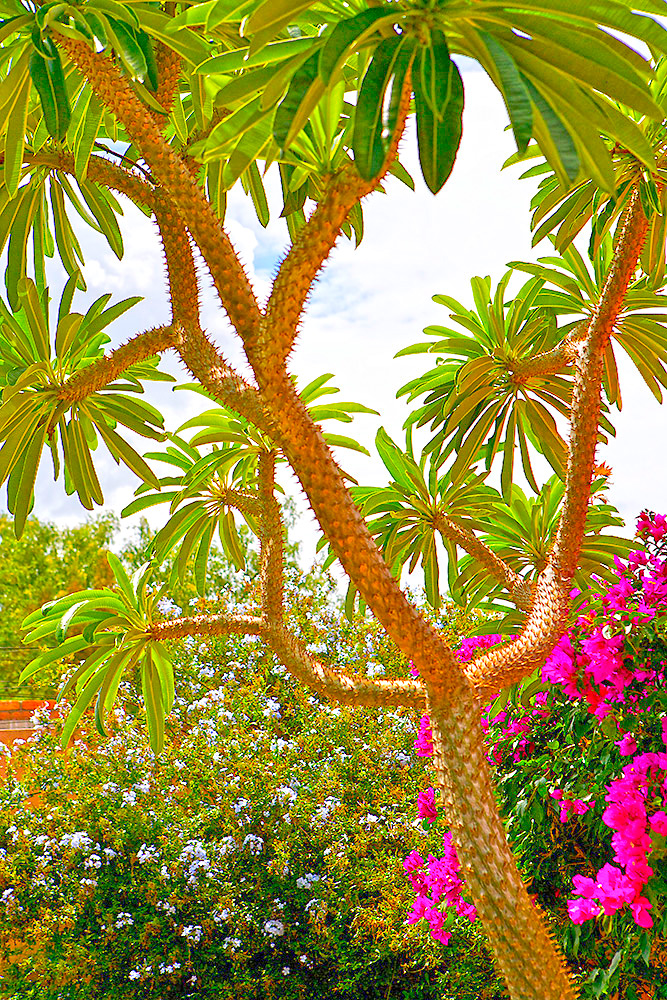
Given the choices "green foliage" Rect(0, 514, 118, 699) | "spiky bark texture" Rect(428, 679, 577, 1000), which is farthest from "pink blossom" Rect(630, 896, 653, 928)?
"green foliage" Rect(0, 514, 118, 699)

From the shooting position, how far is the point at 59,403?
2.18m

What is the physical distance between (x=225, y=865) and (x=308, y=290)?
13.0 ft

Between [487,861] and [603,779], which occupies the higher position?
[603,779]

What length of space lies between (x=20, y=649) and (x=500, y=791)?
9380mm

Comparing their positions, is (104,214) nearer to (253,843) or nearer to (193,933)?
(253,843)

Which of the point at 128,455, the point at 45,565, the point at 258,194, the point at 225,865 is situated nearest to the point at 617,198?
the point at 258,194

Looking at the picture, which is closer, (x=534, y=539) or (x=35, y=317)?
(x=35, y=317)

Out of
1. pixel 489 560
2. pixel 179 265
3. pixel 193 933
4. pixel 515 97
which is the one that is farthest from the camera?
pixel 193 933

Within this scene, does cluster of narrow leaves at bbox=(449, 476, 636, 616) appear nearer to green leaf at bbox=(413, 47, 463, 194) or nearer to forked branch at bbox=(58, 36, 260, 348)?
forked branch at bbox=(58, 36, 260, 348)

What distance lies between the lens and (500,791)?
2793mm

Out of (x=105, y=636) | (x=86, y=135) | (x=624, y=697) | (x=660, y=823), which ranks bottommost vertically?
(x=660, y=823)

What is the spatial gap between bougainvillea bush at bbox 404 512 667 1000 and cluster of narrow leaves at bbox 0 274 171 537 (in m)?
1.44

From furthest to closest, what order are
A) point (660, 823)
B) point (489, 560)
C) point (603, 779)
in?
point (489, 560), point (603, 779), point (660, 823)

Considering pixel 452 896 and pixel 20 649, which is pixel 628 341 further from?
pixel 20 649
